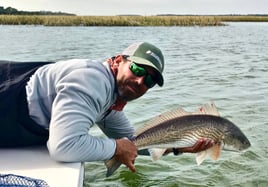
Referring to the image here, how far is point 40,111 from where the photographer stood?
339 cm

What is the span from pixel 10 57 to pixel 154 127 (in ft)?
47.2

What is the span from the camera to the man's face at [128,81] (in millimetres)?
3317

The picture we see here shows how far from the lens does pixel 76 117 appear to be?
3.10 metres

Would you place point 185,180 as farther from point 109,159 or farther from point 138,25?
point 138,25

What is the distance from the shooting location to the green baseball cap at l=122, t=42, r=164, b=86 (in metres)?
3.29

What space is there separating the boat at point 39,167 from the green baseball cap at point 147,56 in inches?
30.3

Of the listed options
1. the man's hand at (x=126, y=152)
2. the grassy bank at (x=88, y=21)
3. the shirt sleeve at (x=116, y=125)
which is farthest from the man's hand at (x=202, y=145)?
the grassy bank at (x=88, y=21)

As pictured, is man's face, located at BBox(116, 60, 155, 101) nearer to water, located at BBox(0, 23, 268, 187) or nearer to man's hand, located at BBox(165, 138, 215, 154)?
man's hand, located at BBox(165, 138, 215, 154)

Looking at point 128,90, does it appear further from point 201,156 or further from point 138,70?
point 201,156

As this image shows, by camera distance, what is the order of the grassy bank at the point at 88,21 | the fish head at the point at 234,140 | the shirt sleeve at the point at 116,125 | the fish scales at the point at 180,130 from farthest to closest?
the grassy bank at the point at 88,21
the shirt sleeve at the point at 116,125
the fish head at the point at 234,140
the fish scales at the point at 180,130

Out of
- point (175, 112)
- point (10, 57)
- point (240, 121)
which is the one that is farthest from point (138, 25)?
point (175, 112)

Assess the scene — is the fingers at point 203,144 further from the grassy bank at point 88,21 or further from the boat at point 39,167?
the grassy bank at point 88,21

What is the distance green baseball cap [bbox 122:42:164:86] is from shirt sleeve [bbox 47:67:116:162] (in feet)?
0.93

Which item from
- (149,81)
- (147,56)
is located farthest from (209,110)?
(147,56)
